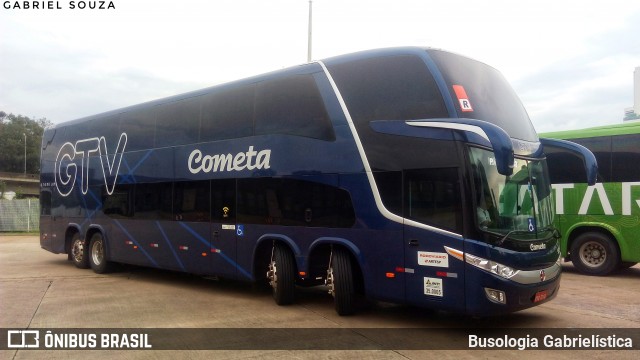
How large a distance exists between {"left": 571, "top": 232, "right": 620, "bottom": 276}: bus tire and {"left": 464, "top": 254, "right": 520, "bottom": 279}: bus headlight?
7.38 metres

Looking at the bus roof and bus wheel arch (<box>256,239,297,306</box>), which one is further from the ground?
the bus roof

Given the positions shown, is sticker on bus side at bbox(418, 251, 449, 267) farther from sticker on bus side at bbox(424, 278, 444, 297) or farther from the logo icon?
the logo icon

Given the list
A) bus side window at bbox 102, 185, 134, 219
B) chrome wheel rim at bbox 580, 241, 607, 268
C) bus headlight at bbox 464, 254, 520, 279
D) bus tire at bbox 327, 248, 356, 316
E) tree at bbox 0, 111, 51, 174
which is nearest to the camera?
bus headlight at bbox 464, 254, 520, 279

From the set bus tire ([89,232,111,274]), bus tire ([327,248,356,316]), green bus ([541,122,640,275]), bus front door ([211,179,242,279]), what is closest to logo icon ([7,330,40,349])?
bus front door ([211,179,242,279])

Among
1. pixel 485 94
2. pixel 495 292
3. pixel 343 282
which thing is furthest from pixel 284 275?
pixel 485 94

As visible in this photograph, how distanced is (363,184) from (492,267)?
2.20 m

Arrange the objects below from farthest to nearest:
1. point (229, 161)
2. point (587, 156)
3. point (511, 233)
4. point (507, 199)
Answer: point (229, 161) < point (587, 156) < point (507, 199) < point (511, 233)

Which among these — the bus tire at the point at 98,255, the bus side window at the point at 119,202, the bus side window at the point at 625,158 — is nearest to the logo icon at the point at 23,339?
the bus side window at the point at 119,202

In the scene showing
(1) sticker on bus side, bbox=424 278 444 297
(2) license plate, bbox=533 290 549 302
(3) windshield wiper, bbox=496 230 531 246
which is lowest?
(2) license plate, bbox=533 290 549 302

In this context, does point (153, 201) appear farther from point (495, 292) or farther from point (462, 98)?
point (495, 292)

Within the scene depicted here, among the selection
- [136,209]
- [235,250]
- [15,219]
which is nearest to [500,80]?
[235,250]

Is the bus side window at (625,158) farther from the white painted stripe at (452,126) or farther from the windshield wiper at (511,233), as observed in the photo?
the white painted stripe at (452,126)

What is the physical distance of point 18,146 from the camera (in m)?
102

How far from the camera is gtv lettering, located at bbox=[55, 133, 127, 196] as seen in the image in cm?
1339
